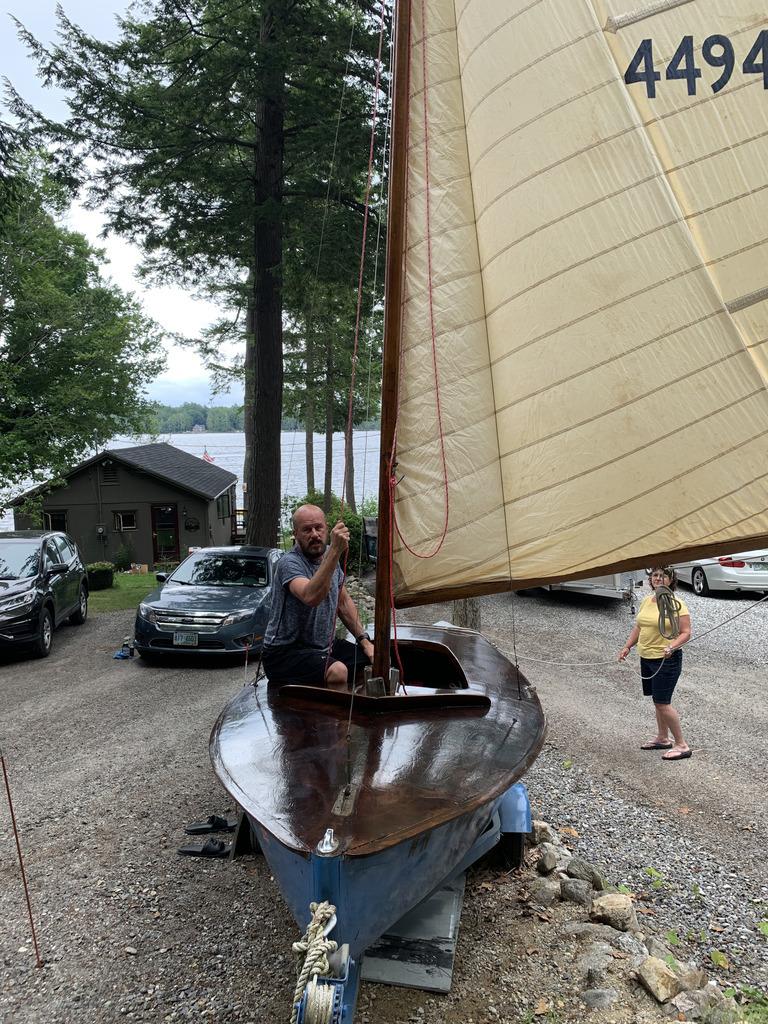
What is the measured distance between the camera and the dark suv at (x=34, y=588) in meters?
11.1

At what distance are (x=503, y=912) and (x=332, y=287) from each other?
12.0m

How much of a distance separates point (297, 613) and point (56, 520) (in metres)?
29.9

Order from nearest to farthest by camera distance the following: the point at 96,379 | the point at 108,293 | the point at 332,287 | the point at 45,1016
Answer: the point at 45,1016 → the point at 332,287 → the point at 96,379 → the point at 108,293

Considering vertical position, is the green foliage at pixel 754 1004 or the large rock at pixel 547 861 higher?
the large rock at pixel 547 861

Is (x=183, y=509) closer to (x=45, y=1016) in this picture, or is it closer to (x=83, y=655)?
(x=83, y=655)

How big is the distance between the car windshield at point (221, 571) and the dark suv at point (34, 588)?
1949 millimetres

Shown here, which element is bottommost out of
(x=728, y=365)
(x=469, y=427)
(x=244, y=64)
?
(x=469, y=427)

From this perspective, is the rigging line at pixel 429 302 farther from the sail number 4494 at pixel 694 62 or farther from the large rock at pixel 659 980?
the large rock at pixel 659 980

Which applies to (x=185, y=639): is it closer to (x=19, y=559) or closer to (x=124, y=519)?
(x=19, y=559)

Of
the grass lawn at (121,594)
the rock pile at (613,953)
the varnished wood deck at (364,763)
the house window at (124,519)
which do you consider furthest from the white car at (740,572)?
the house window at (124,519)

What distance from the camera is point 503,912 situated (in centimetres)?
462

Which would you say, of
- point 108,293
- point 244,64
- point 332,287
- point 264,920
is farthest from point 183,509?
point 264,920

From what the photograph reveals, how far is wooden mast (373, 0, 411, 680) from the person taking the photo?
4.27 meters

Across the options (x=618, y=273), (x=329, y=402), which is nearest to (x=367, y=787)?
(x=618, y=273)
